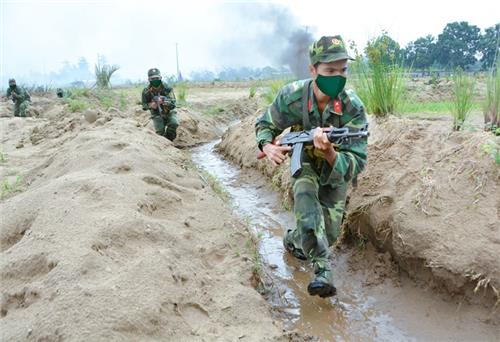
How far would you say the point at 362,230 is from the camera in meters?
3.72

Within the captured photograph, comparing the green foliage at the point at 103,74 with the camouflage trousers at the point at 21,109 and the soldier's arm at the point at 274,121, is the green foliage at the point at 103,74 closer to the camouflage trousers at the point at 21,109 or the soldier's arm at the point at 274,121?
the camouflage trousers at the point at 21,109

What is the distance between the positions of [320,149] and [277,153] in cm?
37

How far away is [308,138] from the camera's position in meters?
2.95

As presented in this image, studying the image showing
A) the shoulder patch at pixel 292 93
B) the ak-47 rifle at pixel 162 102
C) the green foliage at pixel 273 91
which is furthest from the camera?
the green foliage at pixel 273 91

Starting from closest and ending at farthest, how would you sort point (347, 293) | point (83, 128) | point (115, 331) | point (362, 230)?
point (115, 331)
point (347, 293)
point (362, 230)
point (83, 128)

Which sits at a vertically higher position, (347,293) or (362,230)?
(362,230)

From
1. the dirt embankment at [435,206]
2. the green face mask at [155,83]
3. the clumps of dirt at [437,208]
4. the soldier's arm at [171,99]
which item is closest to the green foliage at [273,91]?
the soldier's arm at [171,99]

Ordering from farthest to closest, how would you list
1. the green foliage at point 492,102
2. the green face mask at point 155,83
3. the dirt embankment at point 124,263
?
the green face mask at point 155,83, the green foliage at point 492,102, the dirt embankment at point 124,263

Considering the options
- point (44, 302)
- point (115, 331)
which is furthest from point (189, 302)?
point (44, 302)

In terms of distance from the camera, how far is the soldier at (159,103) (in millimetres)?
8273

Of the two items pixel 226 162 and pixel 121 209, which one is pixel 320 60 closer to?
pixel 121 209

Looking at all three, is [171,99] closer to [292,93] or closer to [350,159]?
[292,93]

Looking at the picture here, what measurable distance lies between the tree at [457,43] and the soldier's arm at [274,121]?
19.1 meters

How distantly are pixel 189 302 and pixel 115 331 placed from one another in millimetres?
508
